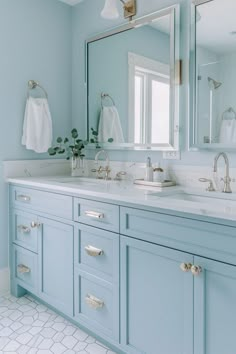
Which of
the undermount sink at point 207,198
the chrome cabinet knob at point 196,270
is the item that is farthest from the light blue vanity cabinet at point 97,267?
the chrome cabinet knob at point 196,270

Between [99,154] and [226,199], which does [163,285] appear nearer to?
[226,199]

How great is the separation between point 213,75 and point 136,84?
0.59 meters

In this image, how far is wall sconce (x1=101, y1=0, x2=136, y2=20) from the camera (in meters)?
2.12

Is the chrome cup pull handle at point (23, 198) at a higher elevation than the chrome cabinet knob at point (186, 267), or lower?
higher

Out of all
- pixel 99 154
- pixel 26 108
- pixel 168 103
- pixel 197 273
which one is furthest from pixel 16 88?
pixel 197 273

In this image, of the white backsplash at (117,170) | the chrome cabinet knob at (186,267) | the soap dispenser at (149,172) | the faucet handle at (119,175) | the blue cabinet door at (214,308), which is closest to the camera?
the blue cabinet door at (214,308)

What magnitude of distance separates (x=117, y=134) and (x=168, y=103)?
51 centimetres

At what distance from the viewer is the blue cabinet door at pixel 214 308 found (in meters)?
1.20

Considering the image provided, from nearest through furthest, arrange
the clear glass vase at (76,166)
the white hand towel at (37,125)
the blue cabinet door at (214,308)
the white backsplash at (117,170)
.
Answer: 1. the blue cabinet door at (214,308)
2. the white backsplash at (117,170)
3. the white hand towel at (37,125)
4. the clear glass vase at (76,166)

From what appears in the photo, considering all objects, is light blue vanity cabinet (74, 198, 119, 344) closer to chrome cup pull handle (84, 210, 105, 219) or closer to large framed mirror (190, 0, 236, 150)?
chrome cup pull handle (84, 210, 105, 219)

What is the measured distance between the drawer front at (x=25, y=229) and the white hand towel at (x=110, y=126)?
31.5 inches

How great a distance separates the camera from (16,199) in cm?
237

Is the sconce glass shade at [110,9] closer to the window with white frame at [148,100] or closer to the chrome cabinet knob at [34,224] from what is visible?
the window with white frame at [148,100]

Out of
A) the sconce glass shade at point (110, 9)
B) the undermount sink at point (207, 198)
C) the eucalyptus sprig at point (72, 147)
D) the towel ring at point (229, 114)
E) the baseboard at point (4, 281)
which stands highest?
the sconce glass shade at point (110, 9)
